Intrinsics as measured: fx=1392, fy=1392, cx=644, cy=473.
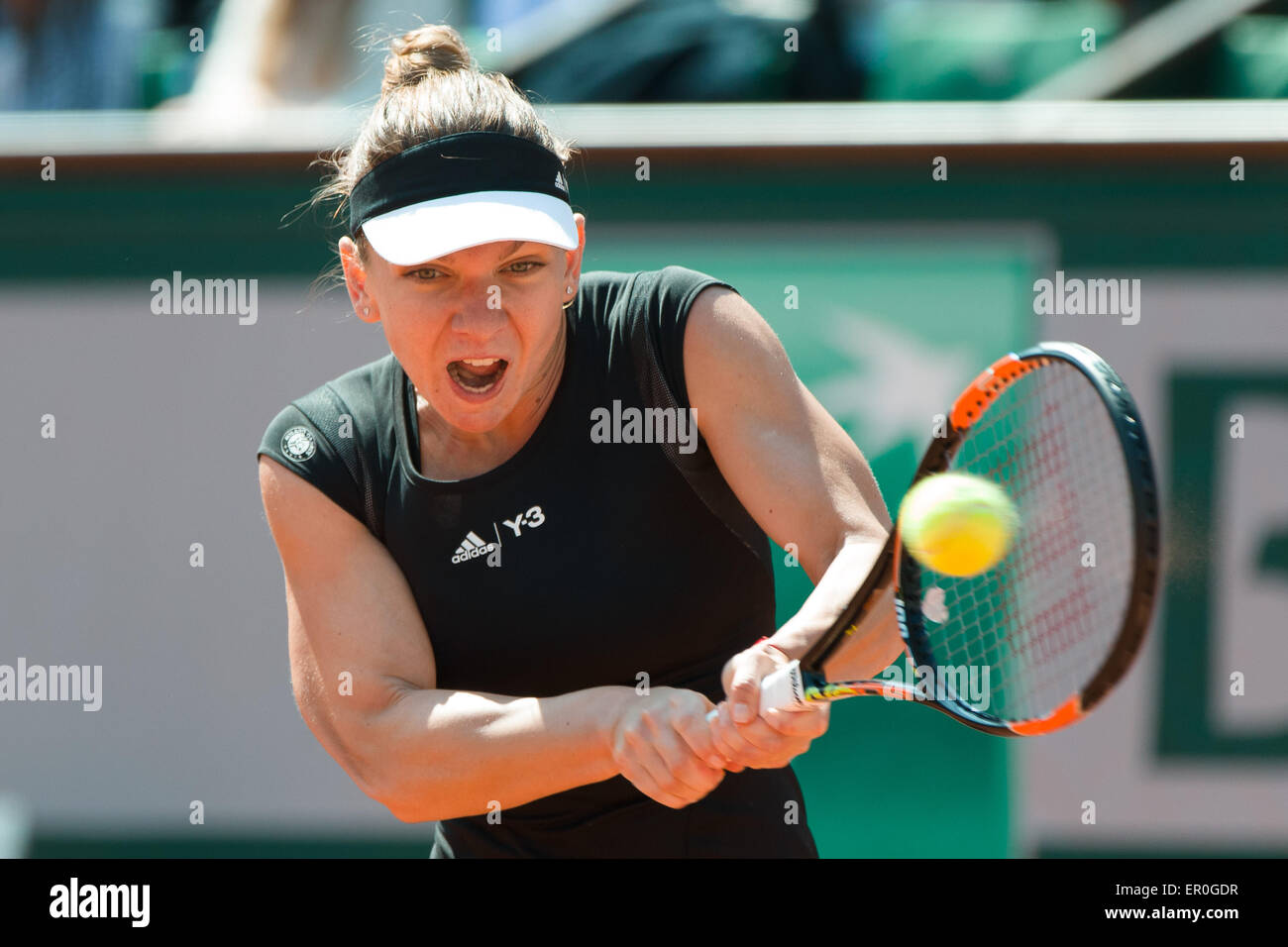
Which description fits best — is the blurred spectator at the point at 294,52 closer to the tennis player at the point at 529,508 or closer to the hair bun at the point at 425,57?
the hair bun at the point at 425,57

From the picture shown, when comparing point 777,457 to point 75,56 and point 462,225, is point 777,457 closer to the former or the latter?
point 462,225

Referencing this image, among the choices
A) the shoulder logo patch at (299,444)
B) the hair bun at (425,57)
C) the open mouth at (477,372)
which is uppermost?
the hair bun at (425,57)

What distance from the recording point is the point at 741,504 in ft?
6.73

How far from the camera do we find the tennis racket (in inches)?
60.2

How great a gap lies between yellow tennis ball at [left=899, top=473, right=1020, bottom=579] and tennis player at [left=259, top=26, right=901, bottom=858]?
17cm

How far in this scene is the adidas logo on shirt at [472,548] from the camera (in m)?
1.99

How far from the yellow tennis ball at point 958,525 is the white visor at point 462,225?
59 centimetres

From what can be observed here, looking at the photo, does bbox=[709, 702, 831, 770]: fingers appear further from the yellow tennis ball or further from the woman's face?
the woman's face

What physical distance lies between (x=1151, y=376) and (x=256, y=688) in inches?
96.1

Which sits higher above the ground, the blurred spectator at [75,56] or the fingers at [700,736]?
the blurred spectator at [75,56]

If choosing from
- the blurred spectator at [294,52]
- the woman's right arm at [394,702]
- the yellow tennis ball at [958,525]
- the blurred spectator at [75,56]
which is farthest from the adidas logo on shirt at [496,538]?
the blurred spectator at [75,56]

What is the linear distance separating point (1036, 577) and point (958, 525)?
1689 millimetres

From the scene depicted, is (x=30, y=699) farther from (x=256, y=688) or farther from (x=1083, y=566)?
(x=1083, y=566)

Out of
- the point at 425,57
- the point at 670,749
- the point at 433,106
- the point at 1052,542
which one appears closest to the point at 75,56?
the point at 425,57
